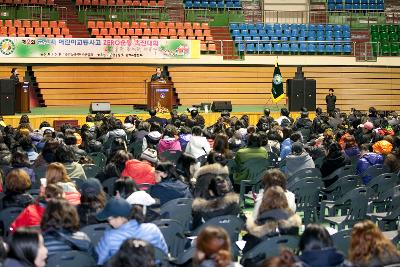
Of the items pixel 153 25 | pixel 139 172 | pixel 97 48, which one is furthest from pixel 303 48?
pixel 139 172

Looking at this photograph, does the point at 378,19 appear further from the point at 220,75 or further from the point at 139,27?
the point at 139,27

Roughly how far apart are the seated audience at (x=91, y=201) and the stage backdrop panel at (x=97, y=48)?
62.2ft

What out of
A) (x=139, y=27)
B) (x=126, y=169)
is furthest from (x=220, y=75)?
(x=126, y=169)

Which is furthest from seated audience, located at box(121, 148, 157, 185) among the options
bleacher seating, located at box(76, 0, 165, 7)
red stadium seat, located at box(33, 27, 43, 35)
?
bleacher seating, located at box(76, 0, 165, 7)

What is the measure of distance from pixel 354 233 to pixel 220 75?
23993 mm

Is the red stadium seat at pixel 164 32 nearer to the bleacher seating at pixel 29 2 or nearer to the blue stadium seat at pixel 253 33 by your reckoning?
the blue stadium seat at pixel 253 33

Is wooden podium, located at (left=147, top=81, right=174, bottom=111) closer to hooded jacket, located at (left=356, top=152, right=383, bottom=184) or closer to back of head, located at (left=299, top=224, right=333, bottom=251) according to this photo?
hooded jacket, located at (left=356, top=152, right=383, bottom=184)

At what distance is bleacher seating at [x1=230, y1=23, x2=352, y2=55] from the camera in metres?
30.5

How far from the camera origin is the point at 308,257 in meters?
6.83

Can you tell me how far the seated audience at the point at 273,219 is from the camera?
8094 millimetres

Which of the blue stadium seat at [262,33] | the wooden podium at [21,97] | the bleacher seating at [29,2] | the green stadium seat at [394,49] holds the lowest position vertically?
the wooden podium at [21,97]

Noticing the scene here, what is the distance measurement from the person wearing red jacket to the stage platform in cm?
1548

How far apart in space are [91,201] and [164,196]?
1744 millimetres

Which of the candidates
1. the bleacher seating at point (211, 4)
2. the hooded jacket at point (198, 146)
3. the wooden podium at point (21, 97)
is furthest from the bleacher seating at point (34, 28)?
the hooded jacket at point (198, 146)
